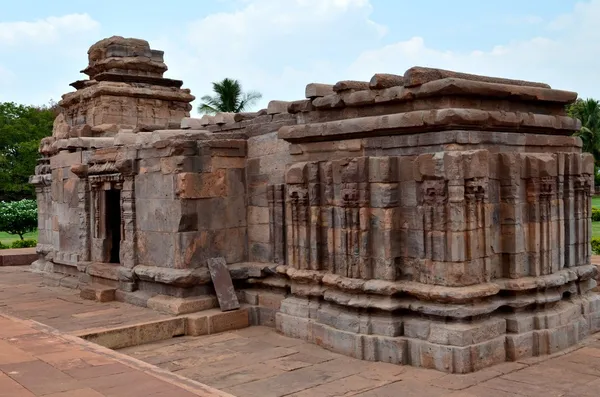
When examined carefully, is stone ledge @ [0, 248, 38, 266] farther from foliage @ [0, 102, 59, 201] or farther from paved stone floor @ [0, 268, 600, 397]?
foliage @ [0, 102, 59, 201]

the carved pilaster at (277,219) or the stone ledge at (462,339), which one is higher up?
the carved pilaster at (277,219)

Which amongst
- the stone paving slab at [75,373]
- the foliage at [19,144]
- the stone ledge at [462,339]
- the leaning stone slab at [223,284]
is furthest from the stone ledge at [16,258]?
the foliage at [19,144]

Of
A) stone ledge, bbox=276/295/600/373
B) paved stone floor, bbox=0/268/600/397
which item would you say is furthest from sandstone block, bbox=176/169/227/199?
stone ledge, bbox=276/295/600/373

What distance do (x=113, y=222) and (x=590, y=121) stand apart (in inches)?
1744

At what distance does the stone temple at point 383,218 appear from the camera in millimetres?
7418

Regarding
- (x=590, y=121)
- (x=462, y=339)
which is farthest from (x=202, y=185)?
(x=590, y=121)

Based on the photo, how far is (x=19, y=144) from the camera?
38.2 metres

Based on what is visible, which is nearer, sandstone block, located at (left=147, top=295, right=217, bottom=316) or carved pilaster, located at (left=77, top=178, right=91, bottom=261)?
sandstone block, located at (left=147, top=295, right=217, bottom=316)

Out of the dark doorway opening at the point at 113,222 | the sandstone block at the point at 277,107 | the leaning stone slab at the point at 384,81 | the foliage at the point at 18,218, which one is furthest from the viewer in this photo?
the foliage at the point at 18,218

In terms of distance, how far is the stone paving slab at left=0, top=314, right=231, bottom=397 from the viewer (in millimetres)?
5676

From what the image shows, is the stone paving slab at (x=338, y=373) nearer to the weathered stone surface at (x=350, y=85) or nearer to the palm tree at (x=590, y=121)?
the weathered stone surface at (x=350, y=85)

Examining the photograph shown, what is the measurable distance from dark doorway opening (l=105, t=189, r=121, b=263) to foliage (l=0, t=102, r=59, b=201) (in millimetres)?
27225

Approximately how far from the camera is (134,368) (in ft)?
21.1

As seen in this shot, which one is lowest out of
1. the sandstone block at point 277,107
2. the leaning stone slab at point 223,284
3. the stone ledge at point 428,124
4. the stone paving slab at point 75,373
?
the stone paving slab at point 75,373
